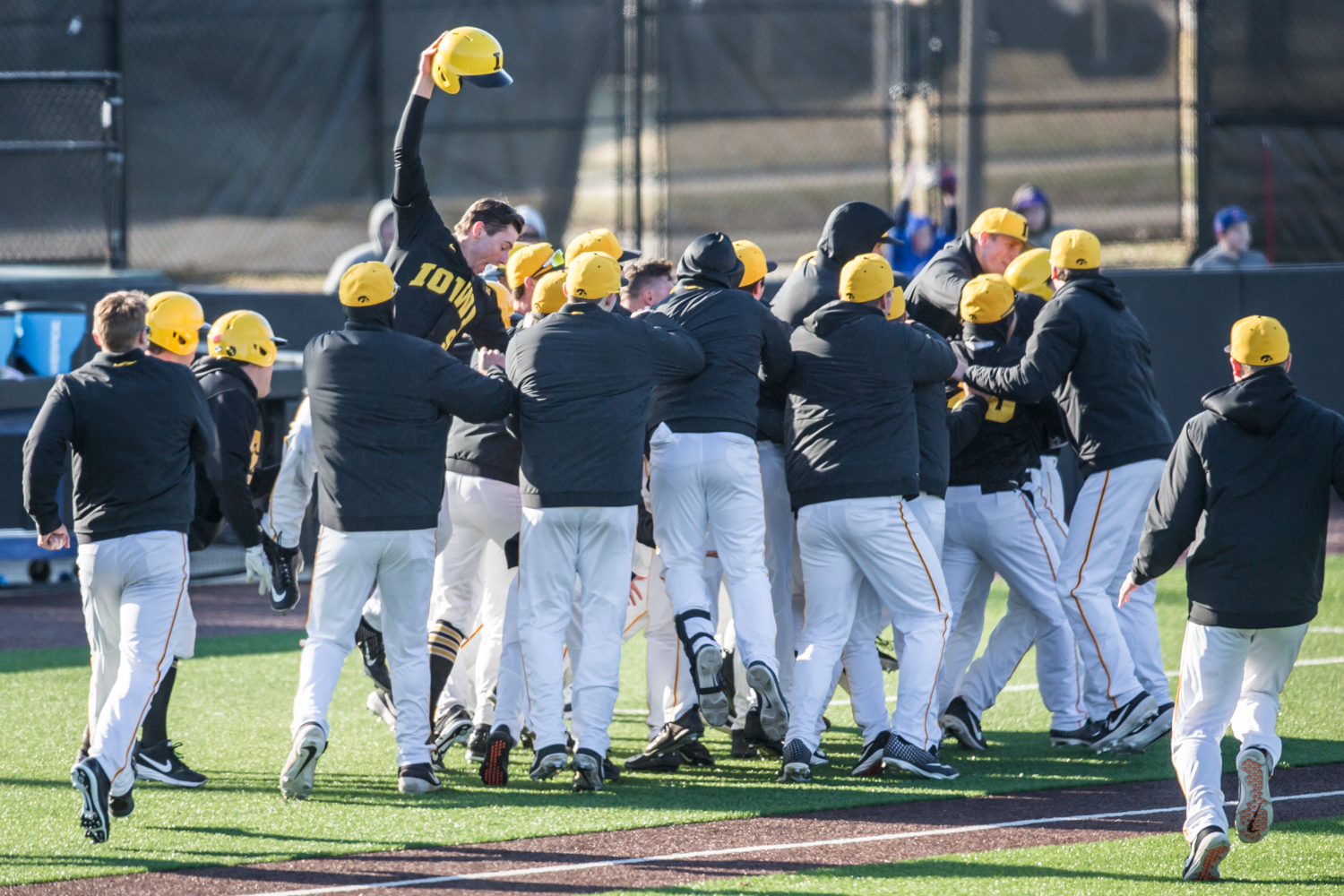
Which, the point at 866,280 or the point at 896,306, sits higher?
the point at 866,280

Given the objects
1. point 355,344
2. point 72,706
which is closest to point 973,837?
point 355,344

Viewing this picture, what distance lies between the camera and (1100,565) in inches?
295

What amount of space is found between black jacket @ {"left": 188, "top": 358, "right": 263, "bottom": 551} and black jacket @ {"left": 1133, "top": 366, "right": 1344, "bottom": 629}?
12.2 feet

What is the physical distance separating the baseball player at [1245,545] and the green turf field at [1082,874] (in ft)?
0.53

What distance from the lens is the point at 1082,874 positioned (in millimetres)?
5578

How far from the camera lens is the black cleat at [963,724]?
753 centimetres

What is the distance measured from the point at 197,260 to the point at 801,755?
34.6 feet

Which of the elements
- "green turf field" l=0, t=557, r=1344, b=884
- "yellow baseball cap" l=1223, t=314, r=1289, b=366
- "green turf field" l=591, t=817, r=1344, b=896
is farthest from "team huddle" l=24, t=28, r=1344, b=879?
"green turf field" l=591, t=817, r=1344, b=896

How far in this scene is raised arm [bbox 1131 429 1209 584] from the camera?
18.1 ft

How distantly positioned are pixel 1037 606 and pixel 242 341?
3.75 meters

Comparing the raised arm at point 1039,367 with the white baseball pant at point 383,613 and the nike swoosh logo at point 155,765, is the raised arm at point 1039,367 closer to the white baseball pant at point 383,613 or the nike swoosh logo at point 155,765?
the white baseball pant at point 383,613

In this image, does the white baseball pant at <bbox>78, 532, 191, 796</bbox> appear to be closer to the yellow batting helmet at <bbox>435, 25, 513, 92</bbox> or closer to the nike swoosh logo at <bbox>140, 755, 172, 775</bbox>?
the nike swoosh logo at <bbox>140, 755, 172, 775</bbox>

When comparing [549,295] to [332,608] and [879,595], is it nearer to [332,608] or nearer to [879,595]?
[332,608]

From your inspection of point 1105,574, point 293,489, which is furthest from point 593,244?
point 1105,574
